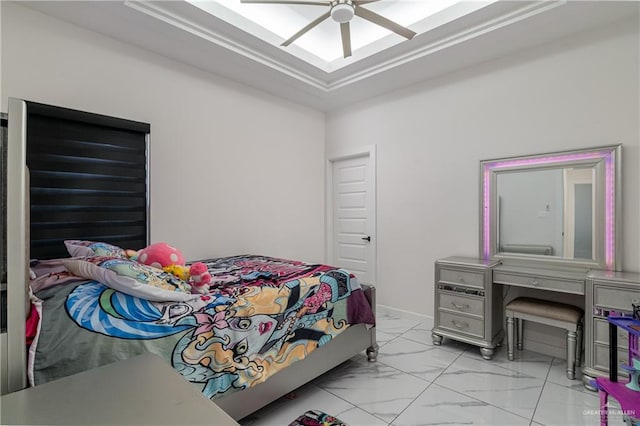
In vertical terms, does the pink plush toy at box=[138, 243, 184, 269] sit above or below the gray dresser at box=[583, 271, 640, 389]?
above

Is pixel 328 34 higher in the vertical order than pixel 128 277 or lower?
higher

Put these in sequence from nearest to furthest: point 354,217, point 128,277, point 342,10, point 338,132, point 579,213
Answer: point 128,277 < point 342,10 < point 579,213 < point 354,217 < point 338,132

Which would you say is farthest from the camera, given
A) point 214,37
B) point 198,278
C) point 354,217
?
point 354,217

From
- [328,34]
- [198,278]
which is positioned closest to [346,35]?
[328,34]

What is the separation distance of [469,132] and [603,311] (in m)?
1.95

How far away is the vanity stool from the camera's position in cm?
235

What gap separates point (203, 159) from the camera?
129 inches

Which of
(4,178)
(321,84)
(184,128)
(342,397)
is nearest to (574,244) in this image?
(342,397)

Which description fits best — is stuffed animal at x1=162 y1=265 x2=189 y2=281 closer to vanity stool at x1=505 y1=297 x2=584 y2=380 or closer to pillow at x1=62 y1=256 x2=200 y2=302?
pillow at x1=62 y1=256 x2=200 y2=302

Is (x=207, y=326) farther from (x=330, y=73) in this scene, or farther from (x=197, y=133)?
(x=330, y=73)

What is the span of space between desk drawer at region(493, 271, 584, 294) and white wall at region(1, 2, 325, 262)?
98.2 inches

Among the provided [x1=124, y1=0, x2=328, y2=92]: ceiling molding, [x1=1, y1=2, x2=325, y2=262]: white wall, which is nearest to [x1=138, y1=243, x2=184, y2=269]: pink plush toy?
[x1=1, y1=2, x2=325, y2=262]: white wall

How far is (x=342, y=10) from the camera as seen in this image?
212 centimetres

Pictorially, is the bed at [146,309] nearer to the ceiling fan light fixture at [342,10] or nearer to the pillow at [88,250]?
the pillow at [88,250]
